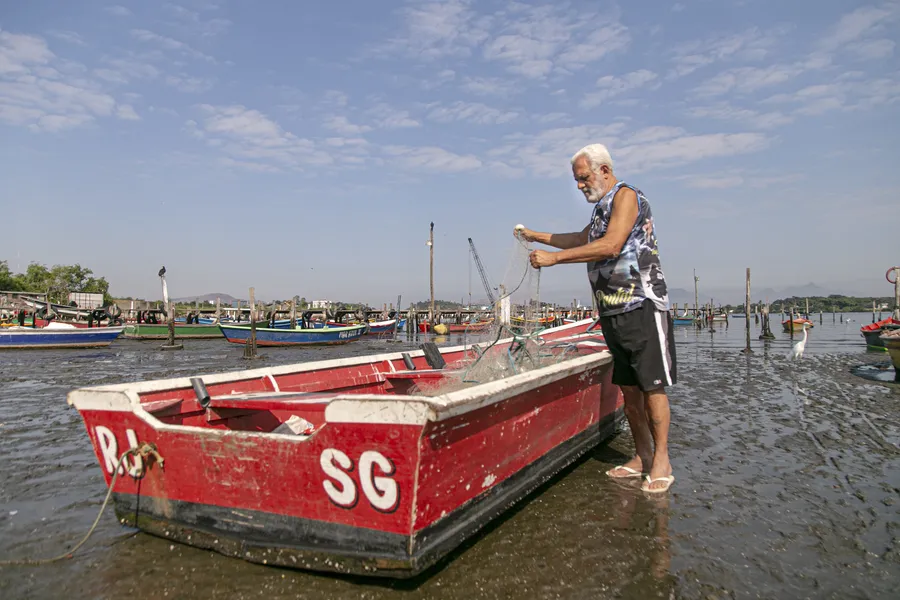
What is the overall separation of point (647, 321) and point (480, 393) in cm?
151

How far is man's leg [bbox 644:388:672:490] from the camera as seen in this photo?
3445 millimetres

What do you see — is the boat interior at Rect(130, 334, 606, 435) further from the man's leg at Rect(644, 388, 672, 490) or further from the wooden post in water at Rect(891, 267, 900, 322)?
the wooden post in water at Rect(891, 267, 900, 322)

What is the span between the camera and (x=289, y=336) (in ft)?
82.0

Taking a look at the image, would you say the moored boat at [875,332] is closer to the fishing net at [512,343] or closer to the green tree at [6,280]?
the fishing net at [512,343]

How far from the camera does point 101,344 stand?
70.7 feet

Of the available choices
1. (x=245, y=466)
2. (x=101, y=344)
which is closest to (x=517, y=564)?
(x=245, y=466)

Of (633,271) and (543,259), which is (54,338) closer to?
(543,259)

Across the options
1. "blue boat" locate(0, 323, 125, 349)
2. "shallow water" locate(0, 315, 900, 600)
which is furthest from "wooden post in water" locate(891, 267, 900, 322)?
"blue boat" locate(0, 323, 125, 349)

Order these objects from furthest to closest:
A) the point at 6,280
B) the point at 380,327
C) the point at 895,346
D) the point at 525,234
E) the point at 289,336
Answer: the point at 6,280
the point at 380,327
the point at 289,336
the point at 895,346
the point at 525,234

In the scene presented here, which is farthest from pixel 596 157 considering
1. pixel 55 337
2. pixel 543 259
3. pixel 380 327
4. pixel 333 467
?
pixel 380 327

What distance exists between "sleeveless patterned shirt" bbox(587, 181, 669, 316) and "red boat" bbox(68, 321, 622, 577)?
0.54m

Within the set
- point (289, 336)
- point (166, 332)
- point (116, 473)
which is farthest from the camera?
point (166, 332)

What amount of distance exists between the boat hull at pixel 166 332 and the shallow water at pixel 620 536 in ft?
84.2

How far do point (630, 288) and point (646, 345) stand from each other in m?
0.38
